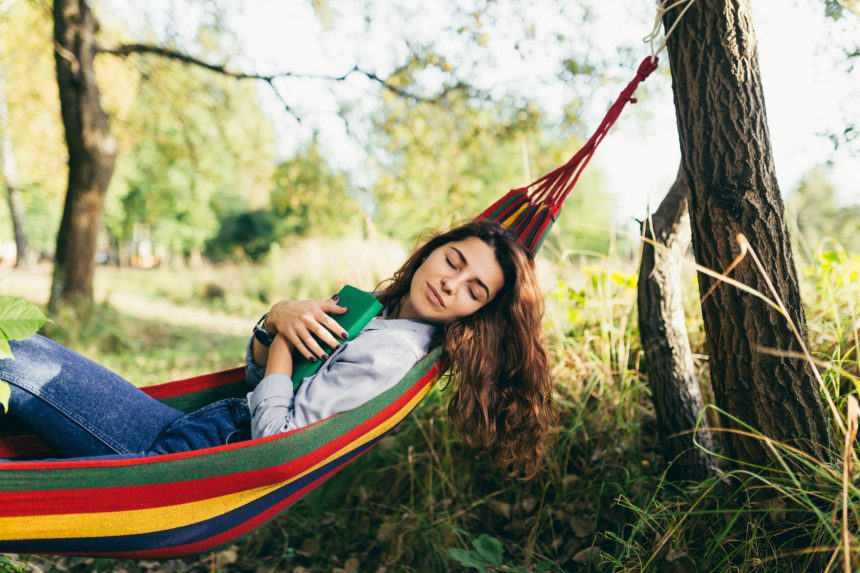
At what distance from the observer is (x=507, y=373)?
72.8 inches

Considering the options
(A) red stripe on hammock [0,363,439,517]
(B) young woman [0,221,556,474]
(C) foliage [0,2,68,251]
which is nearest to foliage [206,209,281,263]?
(C) foliage [0,2,68,251]

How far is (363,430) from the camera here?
58.9 inches

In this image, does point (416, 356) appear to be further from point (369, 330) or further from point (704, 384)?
point (704, 384)

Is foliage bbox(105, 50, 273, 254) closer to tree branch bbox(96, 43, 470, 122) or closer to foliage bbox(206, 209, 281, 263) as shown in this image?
tree branch bbox(96, 43, 470, 122)

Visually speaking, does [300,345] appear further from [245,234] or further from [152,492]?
[245,234]

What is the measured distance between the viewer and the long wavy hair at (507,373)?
69.8 inches

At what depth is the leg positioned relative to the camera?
4.75ft

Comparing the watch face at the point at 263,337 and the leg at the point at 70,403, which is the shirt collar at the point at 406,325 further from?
the leg at the point at 70,403

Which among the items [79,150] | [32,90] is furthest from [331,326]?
[32,90]

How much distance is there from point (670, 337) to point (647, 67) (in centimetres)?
76

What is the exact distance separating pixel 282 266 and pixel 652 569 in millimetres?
7864

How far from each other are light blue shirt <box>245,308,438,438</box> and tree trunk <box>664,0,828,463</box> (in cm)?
79

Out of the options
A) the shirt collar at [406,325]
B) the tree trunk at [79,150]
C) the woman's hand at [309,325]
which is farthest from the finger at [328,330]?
the tree trunk at [79,150]

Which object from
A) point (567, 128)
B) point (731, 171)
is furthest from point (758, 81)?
point (567, 128)
